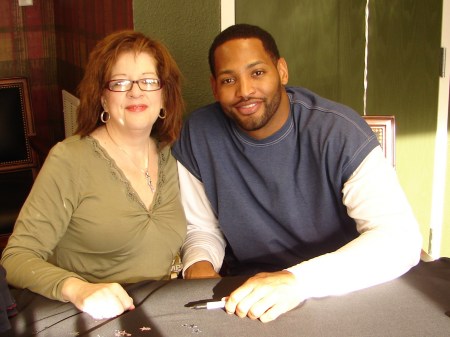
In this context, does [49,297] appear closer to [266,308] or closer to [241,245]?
[266,308]

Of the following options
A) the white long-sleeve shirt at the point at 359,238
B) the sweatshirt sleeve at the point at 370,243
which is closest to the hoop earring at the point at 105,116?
the white long-sleeve shirt at the point at 359,238

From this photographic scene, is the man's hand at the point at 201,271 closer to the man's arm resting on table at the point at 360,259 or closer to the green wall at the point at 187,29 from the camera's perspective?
the man's arm resting on table at the point at 360,259

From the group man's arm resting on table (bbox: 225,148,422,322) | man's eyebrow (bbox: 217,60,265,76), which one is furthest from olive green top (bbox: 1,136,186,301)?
man's arm resting on table (bbox: 225,148,422,322)

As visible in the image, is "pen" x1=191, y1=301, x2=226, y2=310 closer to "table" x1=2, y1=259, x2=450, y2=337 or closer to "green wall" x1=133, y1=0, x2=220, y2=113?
"table" x1=2, y1=259, x2=450, y2=337

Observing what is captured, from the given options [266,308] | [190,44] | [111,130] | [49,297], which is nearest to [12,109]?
[190,44]

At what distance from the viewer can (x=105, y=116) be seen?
1911 mm

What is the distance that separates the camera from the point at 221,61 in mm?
1900

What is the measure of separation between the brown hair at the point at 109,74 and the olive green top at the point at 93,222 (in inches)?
4.3

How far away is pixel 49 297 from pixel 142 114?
0.60 meters

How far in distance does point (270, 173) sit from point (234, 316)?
625 millimetres

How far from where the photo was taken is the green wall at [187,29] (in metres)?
2.35

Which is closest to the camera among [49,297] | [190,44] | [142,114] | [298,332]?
[298,332]

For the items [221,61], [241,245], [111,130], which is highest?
[221,61]

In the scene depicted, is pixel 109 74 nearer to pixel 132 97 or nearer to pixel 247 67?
pixel 132 97
